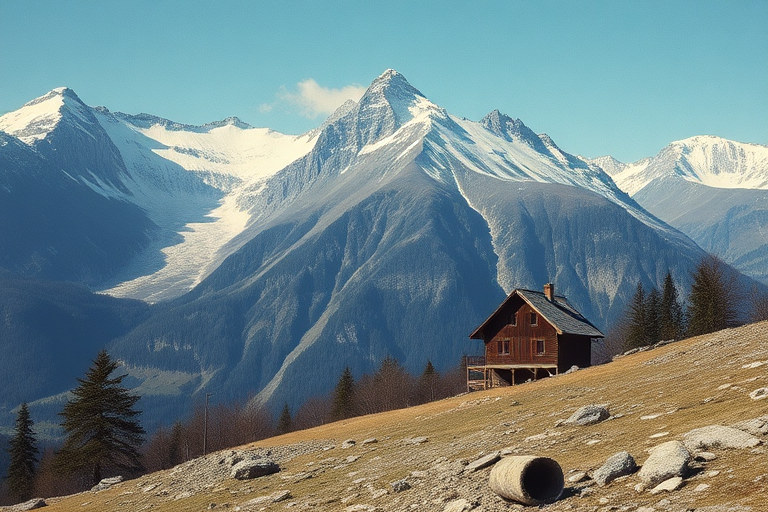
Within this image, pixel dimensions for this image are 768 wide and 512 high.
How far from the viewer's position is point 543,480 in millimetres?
21328

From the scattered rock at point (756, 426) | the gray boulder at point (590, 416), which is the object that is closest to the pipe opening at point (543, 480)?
the scattered rock at point (756, 426)

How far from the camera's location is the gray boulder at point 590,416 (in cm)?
3089

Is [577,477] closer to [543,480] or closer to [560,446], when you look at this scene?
[543,480]

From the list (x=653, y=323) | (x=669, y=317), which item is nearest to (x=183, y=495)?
(x=653, y=323)

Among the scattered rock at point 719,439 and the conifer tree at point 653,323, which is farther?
the conifer tree at point 653,323

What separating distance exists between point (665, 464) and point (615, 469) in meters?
1.64

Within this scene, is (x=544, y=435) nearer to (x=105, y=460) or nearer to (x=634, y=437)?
(x=634, y=437)

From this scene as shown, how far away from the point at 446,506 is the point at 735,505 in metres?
9.09

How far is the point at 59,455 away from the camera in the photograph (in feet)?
243

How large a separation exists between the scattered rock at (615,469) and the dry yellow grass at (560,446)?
0.42m

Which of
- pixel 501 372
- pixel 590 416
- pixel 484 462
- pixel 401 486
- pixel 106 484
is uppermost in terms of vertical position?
pixel 590 416

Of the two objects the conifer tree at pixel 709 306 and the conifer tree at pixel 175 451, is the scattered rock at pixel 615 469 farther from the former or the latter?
the conifer tree at pixel 175 451

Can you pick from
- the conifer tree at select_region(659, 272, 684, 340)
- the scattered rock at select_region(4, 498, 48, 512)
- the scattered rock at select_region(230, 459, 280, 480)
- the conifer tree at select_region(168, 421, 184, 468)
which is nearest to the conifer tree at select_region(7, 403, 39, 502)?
the conifer tree at select_region(168, 421, 184, 468)

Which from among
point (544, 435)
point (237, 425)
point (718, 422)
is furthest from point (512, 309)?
point (237, 425)
